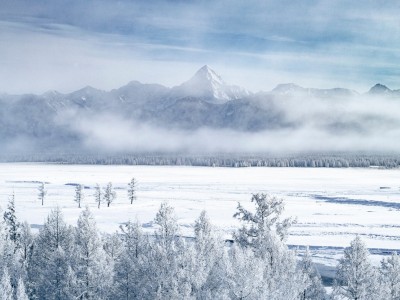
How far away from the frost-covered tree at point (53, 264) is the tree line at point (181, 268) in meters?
0.08

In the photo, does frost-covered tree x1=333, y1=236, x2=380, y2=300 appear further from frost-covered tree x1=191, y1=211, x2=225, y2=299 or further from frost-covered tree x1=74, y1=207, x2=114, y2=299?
frost-covered tree x1=74, y1=207, x2=114, y2=299

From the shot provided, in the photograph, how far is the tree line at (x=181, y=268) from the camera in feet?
109

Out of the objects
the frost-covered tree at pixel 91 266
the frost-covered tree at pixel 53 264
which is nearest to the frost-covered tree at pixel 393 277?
the frost-covered tree at pixel 91 266

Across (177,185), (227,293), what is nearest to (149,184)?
(177,185)

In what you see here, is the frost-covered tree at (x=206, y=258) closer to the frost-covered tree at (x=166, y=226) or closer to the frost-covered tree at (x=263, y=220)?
the frost-covered tree at (x=166, y=226)

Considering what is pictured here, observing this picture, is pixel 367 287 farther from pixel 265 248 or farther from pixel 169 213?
pixel 169 213

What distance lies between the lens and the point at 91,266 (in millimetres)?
37656

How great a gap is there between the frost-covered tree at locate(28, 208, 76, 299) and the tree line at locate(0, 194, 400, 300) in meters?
0.08

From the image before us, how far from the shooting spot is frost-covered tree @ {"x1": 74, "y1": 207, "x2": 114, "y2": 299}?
37.4 metres

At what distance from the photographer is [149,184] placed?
171000 mm

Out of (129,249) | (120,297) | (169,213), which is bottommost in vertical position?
(120,297)

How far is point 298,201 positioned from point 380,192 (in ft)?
113

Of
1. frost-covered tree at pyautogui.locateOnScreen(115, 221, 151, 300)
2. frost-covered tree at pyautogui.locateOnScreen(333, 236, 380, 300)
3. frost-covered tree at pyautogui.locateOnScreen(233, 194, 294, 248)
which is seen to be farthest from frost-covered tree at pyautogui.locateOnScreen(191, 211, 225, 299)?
frost-covered tree at pyautogui.locateOnScreen(333, 236, 380, 300)

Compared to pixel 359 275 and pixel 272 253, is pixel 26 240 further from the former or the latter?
pixel 359 275
